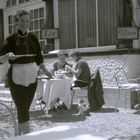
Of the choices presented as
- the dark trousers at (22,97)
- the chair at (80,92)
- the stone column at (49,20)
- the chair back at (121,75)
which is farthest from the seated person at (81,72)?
the dark trousers at (22,97)

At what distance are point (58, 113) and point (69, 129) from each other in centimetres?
721

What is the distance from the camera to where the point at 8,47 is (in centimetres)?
521

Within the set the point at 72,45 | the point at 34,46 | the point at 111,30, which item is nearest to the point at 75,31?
the point at 72,45

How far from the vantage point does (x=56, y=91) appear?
31.2 feet

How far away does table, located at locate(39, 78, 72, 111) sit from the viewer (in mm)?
9477

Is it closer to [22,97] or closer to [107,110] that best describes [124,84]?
[107,110]

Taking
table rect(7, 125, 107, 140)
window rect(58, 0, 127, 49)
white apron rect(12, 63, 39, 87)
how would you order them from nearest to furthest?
1. table rect(7, 125, 107, 140)
2. white apron rect(12, 63, 39, 87)
3. window rect(58, 0, 127, 49)

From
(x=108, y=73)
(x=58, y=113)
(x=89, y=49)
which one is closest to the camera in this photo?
(x=58, y=113)

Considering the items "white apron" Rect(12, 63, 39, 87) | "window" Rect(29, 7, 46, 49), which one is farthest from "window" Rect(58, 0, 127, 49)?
"white apron" Rect(12, 63, 39, 87)

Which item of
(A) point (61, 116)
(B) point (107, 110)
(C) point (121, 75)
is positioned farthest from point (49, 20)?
(A) point (61, 116)

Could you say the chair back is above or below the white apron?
below

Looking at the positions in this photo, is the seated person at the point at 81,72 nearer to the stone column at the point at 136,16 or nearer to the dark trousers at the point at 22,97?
the stone column at the point at 136,16

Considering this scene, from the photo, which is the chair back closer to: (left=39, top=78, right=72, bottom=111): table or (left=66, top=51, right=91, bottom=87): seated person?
(left=66, top=51, right=91, bottom=87): seated person

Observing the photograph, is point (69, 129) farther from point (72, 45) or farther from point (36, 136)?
point (72, 45)
